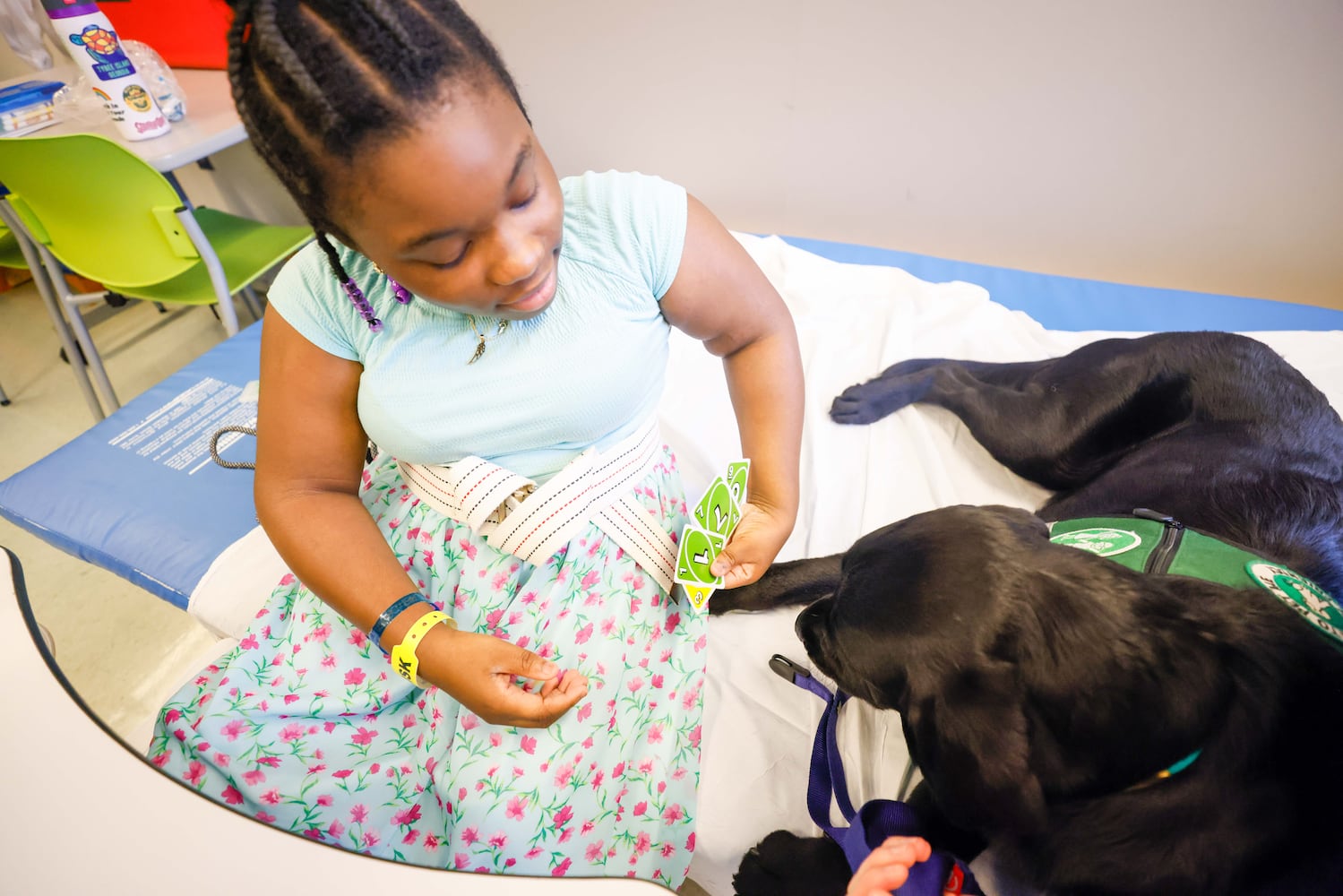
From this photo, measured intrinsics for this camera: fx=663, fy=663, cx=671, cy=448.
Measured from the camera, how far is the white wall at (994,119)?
1.28 metres

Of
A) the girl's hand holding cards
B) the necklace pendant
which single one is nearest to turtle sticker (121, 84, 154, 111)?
the necklace pendant

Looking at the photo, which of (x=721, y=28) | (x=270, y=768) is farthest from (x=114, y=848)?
(x=721, y=28)

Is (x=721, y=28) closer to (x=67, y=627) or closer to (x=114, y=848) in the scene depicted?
(x=114, y=848)

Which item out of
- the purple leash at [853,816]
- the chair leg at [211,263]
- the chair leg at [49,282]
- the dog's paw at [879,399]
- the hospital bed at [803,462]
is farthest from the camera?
the chair leg at [49,282]

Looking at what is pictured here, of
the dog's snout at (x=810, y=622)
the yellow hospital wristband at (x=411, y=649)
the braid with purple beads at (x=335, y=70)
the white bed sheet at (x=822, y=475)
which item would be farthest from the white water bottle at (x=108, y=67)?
the dog's snout at (x=810, y=622)

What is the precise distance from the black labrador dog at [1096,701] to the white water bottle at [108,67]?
79.2 inches

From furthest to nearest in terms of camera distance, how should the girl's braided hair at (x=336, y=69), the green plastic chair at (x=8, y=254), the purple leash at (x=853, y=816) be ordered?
the green plastic chair at (x=8, y=254), the purple leash at (x=853, y=816), the girl's braided hair at (x=336, y=69)

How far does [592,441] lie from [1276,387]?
0.97 meters

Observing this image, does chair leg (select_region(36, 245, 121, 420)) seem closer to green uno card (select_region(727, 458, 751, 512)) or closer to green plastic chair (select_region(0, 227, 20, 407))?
green plastic chair (select_region(0, 227, 20, 407))

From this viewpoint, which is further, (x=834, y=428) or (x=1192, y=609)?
(x=834, y=428)

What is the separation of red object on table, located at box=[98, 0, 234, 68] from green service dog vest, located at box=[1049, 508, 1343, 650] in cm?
267

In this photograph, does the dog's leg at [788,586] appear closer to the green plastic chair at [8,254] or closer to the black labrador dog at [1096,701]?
the black labrador dog at [1096,701]

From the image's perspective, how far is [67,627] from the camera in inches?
69.7

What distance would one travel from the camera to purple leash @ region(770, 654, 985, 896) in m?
0.64
